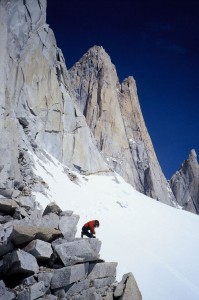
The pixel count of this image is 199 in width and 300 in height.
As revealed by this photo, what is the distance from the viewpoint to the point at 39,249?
440 inches

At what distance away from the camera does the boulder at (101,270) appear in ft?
38.6

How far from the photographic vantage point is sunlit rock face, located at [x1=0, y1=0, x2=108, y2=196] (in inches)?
1157

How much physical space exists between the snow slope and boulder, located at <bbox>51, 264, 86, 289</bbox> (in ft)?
19.2

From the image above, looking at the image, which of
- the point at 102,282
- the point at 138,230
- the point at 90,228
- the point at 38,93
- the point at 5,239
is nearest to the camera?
the point at 5,239

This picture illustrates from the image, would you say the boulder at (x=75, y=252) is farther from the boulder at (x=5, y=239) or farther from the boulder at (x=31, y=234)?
the boulder at (x=5, y=239)

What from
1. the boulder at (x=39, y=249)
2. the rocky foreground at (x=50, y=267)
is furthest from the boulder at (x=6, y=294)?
the boulder at (x=39, y=249)

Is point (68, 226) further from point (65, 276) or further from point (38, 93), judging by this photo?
point (38, 93)

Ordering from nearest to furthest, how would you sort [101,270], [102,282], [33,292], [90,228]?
[33,292] → [102,282] → [101,270] → [90,228]

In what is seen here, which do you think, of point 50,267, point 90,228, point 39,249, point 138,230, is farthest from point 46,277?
point 138,230

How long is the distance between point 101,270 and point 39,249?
2.58 m

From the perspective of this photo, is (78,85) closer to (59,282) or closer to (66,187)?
(66,187)

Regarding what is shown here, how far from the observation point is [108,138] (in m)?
81.6

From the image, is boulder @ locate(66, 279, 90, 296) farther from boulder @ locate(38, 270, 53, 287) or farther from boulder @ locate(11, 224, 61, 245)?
boulder @ locate(11, 224, 61, 245)

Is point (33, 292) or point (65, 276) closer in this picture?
point (33, 292)
